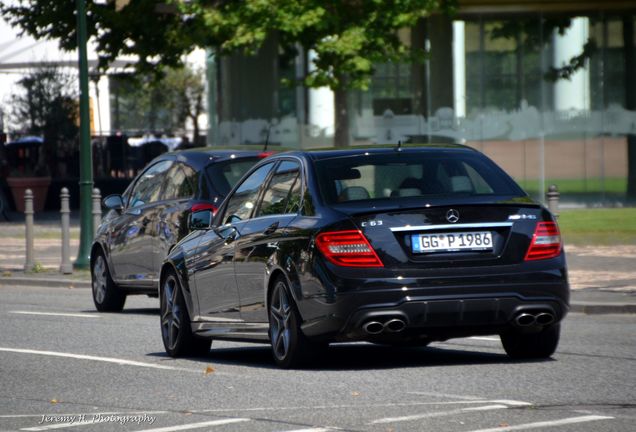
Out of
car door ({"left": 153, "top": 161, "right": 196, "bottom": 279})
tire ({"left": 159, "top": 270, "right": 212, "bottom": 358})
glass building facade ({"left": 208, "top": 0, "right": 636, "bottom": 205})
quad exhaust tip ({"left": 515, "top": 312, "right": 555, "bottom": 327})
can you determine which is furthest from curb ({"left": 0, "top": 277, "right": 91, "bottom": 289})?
glass building facade ({"left": 208, "top": 0, "right": 636, "bottom": 205})

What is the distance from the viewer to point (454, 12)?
1248 inches

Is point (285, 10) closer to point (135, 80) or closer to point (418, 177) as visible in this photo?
point (135, 80)

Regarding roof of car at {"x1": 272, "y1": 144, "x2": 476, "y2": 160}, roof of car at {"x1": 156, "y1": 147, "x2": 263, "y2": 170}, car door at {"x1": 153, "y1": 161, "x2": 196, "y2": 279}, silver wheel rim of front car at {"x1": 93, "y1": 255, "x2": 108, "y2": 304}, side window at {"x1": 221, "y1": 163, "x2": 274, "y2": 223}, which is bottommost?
silver wheel rim of front car at {"x1": 93, "y1": 255, "x2": 108, "y2": 304}

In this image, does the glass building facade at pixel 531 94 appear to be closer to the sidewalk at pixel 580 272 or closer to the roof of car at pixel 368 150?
the sidewalk at pixel 580 272

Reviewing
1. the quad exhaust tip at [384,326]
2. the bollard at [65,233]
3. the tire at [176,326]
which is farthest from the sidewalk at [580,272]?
the quad exhaust tip at [384,326]

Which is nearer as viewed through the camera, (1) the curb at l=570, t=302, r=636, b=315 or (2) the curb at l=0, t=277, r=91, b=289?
(1) the curb at l=570, t=302, r=636, b=315

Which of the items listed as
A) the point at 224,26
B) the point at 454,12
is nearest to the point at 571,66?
the point at 454,12

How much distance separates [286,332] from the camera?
9.91 meters

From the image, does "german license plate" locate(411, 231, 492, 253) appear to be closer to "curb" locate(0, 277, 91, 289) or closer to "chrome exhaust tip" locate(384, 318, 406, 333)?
"chrome exhaust tip" locate(384, 318, 406, 333)

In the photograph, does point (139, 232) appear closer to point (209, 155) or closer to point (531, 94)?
point (209, 155)

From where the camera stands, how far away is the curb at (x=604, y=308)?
48.2ft

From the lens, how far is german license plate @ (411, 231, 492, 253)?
945cm

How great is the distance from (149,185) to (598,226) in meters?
13.8

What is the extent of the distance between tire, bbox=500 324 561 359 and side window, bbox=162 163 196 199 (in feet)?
16.8
